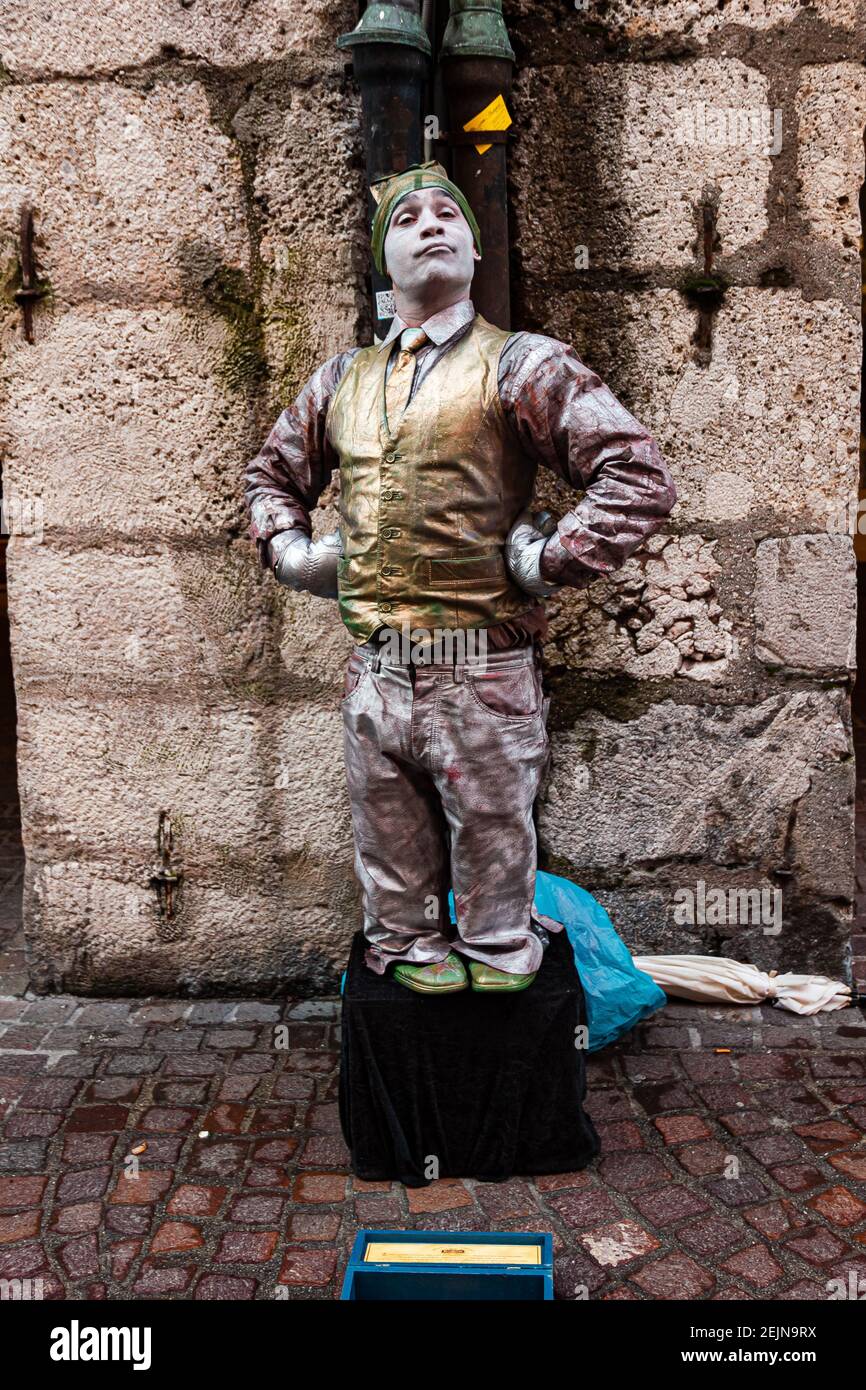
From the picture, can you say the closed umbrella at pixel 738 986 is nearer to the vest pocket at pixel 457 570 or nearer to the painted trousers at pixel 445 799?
the painted trousers at pixel 445 799

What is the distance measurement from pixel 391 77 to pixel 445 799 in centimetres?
168

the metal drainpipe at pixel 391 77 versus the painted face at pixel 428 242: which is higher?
the metal drainpipe at pixel 391 77

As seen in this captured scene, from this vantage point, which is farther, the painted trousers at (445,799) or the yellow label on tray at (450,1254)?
the painted trousers at (445,799)

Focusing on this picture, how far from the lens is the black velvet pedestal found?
3150 mm

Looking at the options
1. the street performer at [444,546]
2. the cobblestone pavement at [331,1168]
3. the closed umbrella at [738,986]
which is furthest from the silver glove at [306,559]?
→ the closed umbrella at [738,986]

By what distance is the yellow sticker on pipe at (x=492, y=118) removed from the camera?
3252 mm

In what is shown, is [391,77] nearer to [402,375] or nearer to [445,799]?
[402,375]

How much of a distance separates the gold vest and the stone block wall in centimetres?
83

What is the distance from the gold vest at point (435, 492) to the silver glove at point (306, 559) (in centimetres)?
8

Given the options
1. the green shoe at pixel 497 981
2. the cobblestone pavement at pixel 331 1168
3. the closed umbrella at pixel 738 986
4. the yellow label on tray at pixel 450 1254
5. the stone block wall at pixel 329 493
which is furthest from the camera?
the closed umbrella at pixel 738 986

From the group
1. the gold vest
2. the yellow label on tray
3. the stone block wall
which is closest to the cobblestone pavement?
the yellow label on tray

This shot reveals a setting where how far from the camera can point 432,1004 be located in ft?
10.3

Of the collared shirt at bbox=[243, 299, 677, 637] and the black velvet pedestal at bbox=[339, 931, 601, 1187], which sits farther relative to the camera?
the black velvet pedestal at bbox=[339, 931, 601, 1187]

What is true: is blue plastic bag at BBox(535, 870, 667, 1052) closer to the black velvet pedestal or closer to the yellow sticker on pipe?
the black velvet pedestal
